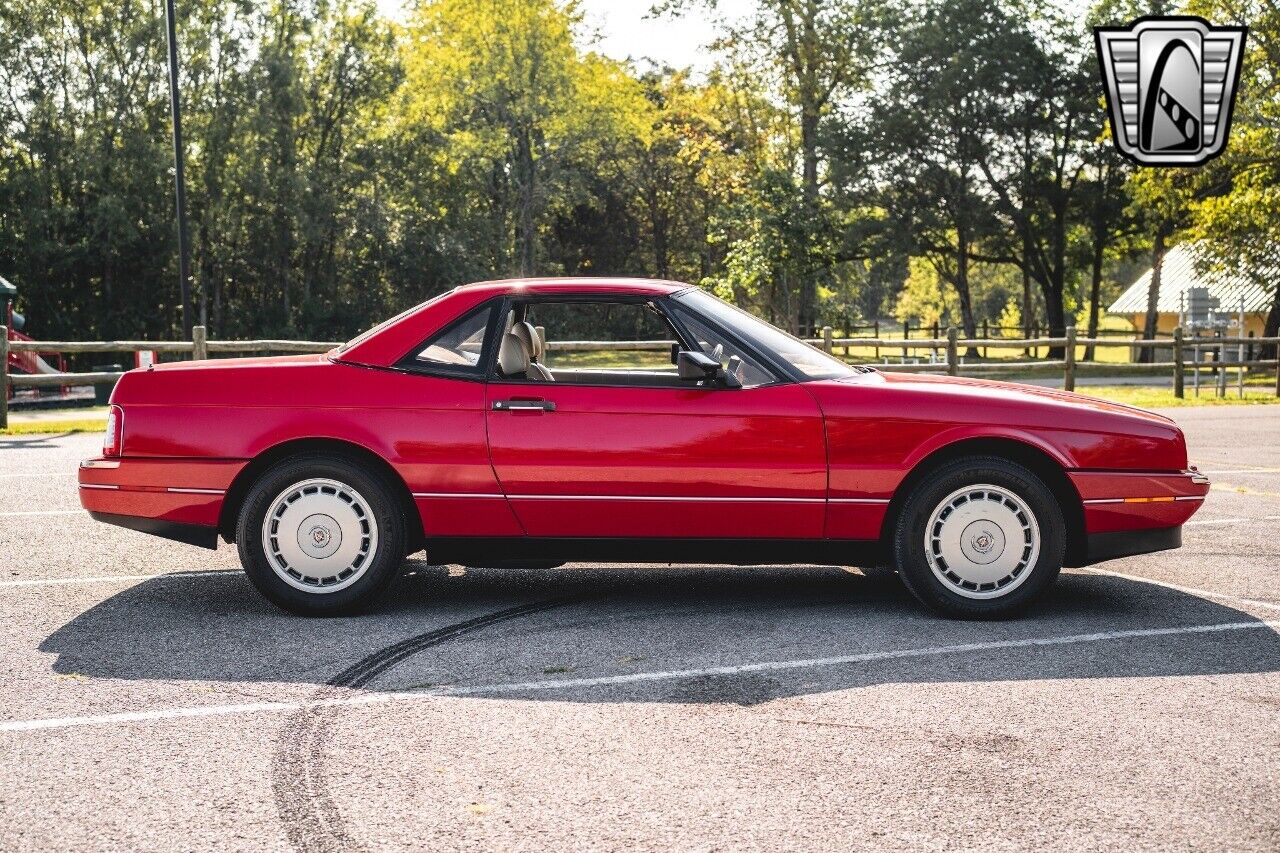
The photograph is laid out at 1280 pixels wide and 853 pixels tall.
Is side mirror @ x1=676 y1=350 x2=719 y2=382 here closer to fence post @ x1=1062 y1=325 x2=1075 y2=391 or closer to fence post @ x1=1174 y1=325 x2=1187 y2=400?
fence post @ x1=1062 y1=325 x2=1075 y2=391

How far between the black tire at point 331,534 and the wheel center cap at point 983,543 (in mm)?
2497

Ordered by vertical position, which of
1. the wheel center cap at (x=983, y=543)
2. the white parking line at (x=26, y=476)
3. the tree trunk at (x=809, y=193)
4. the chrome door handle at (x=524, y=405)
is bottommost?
the white parking line at (x=26, y=476)

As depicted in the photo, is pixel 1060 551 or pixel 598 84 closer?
pixel 1060 551

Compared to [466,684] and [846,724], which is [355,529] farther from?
[846,724]

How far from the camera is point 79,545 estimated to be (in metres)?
7.79

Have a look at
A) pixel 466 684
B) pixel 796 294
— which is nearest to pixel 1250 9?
pixel 796 294

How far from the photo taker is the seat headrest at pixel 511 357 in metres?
5.96

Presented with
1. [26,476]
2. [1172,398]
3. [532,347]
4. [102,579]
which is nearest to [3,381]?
[26,476]

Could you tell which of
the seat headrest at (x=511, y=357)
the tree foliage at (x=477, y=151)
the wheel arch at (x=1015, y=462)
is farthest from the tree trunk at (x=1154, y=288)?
the seat headrest at (x=511, y=357)

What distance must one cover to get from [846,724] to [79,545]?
529 cm

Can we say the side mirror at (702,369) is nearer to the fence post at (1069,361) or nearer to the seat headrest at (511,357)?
the seat headrest at (511,357)

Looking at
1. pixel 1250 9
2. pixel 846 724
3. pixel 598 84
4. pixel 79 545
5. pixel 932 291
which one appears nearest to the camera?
pixel 846 724

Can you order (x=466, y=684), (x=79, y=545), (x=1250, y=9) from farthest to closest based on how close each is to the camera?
(x=1250, y=9)
(x=79, y=545)
(x=466, y=684)

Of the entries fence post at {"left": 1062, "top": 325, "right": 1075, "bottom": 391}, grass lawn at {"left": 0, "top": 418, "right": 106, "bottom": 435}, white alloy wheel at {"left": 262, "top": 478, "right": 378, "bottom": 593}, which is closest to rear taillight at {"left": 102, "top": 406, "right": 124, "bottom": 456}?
white alloy wheel at {"left": 262, "top": 478, "right": 378, "bottom": 593}
